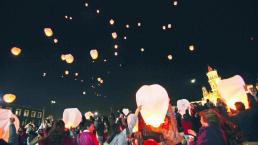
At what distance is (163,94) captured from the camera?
4.88 metres

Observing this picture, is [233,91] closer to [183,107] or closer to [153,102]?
[153,102]

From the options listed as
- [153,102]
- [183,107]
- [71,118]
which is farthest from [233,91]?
[71,118]

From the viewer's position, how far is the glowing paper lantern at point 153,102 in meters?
4.79

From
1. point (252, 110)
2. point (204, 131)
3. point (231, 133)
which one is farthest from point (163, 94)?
point (252, 110)

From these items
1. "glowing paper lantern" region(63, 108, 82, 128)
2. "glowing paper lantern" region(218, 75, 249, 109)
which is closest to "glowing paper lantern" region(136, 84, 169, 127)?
"glowing paper lantern" region(218, 75, 249, 109)

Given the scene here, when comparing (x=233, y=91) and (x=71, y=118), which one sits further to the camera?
(x=71, y=118)

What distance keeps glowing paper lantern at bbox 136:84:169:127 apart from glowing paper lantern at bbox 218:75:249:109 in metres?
3.14

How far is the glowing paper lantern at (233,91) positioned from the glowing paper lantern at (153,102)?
314cm

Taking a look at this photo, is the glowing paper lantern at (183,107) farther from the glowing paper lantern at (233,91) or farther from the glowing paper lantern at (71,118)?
the glowing paper lantern at (71,118)

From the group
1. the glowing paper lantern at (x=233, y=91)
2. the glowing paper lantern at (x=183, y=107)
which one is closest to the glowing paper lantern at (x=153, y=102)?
the glowing paper lantern at (x=233, y=91)

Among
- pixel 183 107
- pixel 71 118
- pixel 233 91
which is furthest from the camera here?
pixel 183 107

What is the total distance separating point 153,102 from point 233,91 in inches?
139

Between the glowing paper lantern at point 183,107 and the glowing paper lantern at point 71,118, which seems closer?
the glowing paper lantern at point 71,118

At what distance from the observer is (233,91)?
24.1ft
